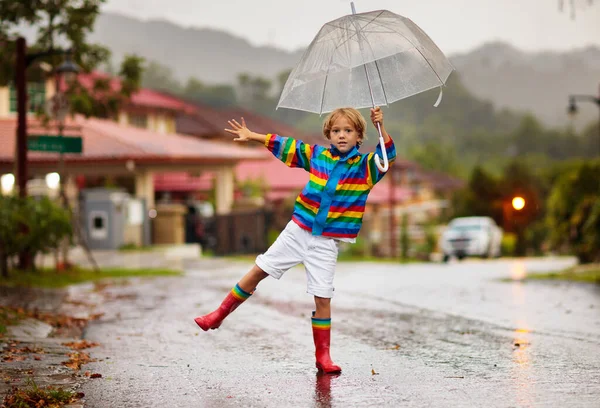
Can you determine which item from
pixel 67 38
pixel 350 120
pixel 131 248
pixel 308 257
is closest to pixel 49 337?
pixel 308 257

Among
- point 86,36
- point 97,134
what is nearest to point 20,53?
point 86,36

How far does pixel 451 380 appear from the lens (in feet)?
18.4

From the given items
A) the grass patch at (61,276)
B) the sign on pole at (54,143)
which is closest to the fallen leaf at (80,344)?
the grass patch at (61,276)

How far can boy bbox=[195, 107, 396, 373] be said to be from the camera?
6109 millimetres

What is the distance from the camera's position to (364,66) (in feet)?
22.0

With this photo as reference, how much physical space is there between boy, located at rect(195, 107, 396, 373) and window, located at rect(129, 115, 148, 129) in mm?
35272

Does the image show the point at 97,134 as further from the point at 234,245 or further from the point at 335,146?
the point at 335,146

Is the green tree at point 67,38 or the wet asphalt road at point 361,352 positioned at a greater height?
the green tree at point 67,38

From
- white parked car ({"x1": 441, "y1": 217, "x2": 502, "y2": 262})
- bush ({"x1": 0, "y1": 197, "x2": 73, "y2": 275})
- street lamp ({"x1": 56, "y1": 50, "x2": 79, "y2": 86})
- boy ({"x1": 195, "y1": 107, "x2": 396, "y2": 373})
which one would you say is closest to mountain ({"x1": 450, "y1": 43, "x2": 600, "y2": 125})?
white parked car ({"x1": 441, "y1": 217, "x2": 502, "y2": 262})

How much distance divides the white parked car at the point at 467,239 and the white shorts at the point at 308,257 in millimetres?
32434

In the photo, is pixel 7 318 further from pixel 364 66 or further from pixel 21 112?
pixel 21 112

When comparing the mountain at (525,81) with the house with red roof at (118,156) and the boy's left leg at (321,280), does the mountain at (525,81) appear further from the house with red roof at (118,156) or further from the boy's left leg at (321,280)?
the boy's left leg at (321,280)

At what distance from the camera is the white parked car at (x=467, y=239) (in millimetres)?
39125

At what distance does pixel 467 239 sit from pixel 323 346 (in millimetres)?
33917
